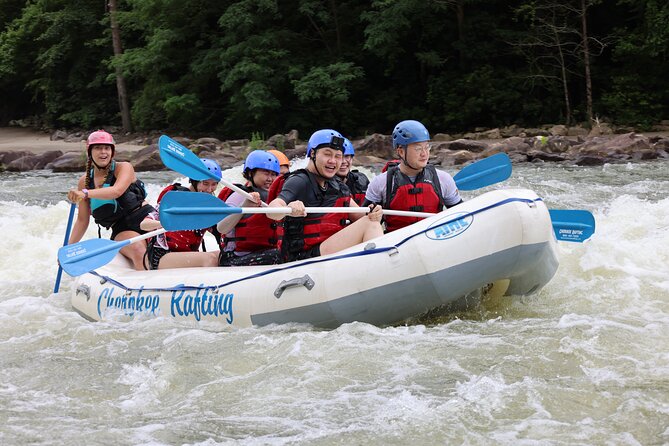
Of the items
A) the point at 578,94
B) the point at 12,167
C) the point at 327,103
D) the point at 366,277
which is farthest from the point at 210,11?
the point at 366,277

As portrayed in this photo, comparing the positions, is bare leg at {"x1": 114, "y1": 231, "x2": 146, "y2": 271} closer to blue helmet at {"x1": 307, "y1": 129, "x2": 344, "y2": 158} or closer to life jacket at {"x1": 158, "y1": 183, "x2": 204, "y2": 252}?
life jacket at {"x1": 158, "y1": 183, "x2": 204, "y2": 252}

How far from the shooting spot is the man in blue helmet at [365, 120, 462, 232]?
15.6 ft

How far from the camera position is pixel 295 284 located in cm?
438

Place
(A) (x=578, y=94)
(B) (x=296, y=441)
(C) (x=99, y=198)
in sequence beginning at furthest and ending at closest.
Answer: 1. (A) (x=578, y=94)
2. (C) (x=99, y=198)
3. (B) (x=296, y=441)

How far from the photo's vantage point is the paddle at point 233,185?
4805 mm

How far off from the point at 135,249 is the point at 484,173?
239 cm

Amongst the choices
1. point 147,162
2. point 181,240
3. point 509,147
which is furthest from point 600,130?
point 181,240

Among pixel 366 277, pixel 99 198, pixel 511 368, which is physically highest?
pixel 99 198

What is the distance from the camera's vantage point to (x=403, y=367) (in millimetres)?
3811

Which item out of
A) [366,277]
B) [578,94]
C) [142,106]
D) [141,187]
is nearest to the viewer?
[366,277]

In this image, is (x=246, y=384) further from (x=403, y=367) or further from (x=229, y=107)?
(x=229, y=107)

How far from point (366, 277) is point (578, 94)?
1654cm

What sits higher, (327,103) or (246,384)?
(327,103)

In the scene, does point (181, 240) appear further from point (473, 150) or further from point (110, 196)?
point (473, 150)
